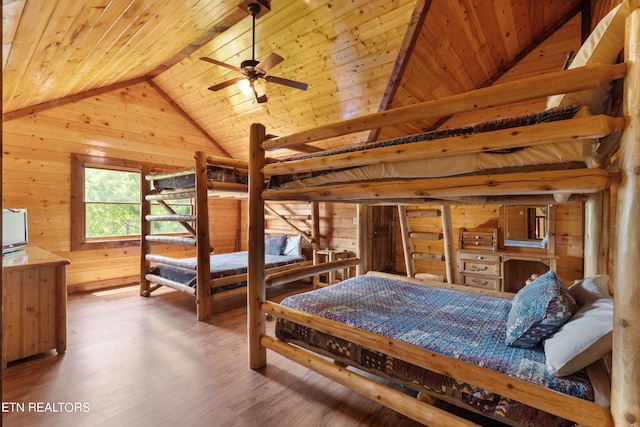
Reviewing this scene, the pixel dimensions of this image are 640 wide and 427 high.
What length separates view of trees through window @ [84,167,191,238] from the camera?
179 inches

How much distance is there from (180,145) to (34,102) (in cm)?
200

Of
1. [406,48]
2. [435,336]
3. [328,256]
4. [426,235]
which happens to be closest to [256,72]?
[406,48]

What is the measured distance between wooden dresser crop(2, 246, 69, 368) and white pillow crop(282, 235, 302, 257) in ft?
9.90

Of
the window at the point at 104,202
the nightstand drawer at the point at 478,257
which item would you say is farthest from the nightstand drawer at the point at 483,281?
the window at the point at 104,202

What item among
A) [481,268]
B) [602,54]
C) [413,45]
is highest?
[413,45]

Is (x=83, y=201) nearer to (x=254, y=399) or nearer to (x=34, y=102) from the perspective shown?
(x=34, y=102)

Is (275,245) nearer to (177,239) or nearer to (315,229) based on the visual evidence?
(315,229)

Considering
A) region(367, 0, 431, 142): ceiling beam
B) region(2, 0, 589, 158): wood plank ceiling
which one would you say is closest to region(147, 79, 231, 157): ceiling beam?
region(2, 0, 589, 158): wood plank ceiling

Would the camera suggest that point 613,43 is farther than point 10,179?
No

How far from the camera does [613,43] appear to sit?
1183 mm

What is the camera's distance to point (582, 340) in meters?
1.20

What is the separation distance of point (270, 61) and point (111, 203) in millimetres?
3730

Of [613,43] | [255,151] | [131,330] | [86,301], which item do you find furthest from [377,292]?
[86,301]

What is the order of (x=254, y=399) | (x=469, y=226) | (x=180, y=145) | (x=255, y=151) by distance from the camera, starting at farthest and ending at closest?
1. (x=180, y=145)
2. (x=469, y=226)
3. (x=255, y=151)
4. (x=254, y=399)
